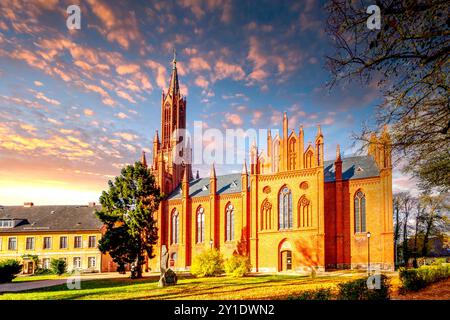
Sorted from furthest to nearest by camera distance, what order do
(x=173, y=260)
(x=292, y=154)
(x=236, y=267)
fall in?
(x=173, y=260) < (x=292, y=154) < (x=236, y=267)

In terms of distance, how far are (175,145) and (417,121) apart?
1976 inches

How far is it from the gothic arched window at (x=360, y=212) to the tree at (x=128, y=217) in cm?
2142

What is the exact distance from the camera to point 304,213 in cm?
3884

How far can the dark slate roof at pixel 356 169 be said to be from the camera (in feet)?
126

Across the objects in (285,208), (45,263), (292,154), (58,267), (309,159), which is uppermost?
(292,154)

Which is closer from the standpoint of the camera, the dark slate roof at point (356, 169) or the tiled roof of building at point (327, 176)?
the dark slate roof at point (356, 169)

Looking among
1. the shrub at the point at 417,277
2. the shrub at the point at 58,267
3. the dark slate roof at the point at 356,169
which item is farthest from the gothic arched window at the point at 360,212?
the shrub at the point at 58,267

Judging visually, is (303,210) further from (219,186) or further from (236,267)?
(219,186)

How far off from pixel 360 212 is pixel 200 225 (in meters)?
21.9

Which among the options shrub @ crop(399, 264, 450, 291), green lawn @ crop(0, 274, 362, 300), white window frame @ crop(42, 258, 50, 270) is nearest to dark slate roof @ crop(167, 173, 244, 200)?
white window frame @ crop(42, 258, 50, 270)

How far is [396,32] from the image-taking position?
8.87 meters

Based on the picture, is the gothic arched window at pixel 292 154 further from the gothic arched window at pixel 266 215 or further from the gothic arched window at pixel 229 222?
the gothic arched window at pixel 229 222

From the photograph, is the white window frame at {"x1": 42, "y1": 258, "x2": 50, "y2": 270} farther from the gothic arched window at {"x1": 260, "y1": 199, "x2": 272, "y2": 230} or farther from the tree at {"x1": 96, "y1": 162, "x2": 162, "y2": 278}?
the gothic arched window at {"x1": 260, "y1": 199, "x2": 272, "y2": 230}

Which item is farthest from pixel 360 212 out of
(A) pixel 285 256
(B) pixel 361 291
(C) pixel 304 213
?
(B) pixel 361 291
